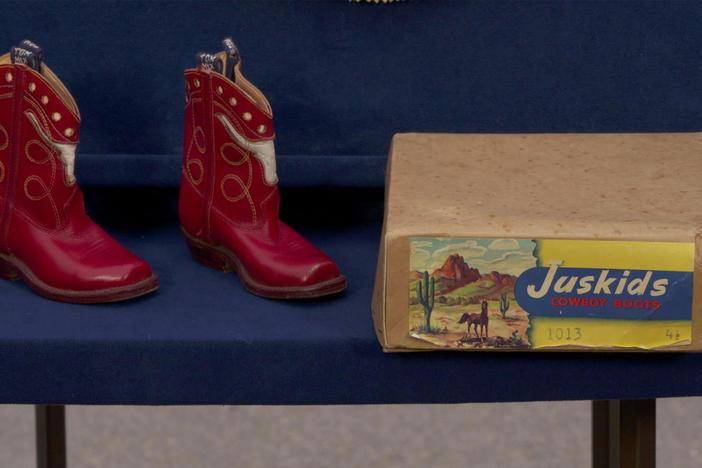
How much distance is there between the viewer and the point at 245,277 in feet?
3.59

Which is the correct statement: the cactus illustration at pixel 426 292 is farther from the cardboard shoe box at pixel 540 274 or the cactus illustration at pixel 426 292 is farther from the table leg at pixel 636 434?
the table leg at pixel 636 434

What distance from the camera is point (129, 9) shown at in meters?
1.31

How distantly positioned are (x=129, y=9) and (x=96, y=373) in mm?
473

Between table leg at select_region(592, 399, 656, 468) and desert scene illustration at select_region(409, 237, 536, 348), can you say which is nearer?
desert scene illustration at select_region(409, 237, 536, 348)

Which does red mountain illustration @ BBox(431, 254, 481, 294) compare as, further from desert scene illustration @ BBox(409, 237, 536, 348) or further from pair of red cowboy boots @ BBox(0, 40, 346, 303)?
pair of red cowboy boots @ BBox(0, 40, 346, 303)

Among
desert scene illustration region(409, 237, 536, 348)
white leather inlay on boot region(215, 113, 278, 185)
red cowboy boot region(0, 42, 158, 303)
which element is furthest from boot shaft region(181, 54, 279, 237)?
desert scene illustration region(409, 237, 536, 348)

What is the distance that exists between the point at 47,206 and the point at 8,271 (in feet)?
0.26

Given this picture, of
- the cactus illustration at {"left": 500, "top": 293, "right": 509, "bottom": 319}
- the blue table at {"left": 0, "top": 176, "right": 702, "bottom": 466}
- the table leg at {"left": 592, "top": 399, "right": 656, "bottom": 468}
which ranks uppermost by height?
the cactus illustration at {"left": 500, "top": 293, "right": 509, "bottom": 319}

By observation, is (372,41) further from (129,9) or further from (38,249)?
(38,249)

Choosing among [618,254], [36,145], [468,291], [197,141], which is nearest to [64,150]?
[36,145]

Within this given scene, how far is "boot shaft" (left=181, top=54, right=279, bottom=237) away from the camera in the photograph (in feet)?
3.54

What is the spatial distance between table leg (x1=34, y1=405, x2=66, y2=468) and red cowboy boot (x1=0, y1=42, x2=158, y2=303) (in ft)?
1.28

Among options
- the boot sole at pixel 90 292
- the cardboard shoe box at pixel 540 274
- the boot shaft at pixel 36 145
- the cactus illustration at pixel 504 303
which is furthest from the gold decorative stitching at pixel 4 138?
the cactus illustration at pixel 504 303

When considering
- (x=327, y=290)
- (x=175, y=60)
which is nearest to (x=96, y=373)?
(x=327, y=290)
